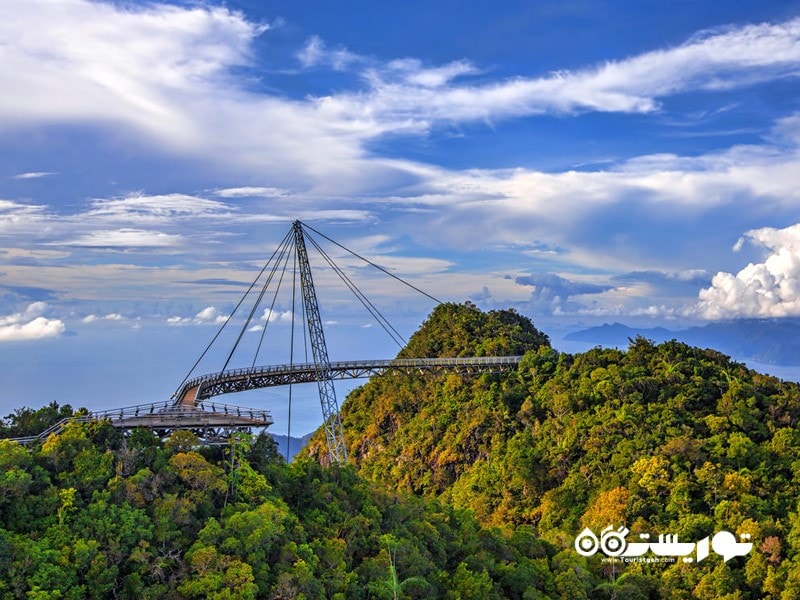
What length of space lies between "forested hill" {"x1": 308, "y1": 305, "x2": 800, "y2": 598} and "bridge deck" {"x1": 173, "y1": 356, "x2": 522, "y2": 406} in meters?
2.98

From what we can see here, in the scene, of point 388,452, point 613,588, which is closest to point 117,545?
point 613,588

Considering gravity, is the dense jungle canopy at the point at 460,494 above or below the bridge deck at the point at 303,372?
below

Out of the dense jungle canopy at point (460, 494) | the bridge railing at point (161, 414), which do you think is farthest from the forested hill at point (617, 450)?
the bridge railing at point (161, 414)

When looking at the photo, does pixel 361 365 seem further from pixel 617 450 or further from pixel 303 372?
pixel 617 450

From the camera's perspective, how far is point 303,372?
62.8 meters

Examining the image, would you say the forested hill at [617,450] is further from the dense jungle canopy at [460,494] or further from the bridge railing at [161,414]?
the bridge railing at [161,414]

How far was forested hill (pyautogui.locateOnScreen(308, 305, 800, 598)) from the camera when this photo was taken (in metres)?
46.6

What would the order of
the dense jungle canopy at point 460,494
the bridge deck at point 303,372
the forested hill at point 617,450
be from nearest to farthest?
1. the dense jungle canopy at point 460,494
2. the forested hill at point 617,450
3. the bridge deck at point 303,372

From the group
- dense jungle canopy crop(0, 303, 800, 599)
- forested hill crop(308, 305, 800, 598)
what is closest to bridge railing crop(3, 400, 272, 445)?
dense jungle canopy crop(0, 303, 800, 599)

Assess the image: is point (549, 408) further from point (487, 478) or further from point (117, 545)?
point (117, 545)

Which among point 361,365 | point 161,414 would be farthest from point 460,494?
point 161,414

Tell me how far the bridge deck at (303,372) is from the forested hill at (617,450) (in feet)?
9.77

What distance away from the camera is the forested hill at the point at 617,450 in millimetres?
46562

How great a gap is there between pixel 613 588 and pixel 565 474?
1857cm
